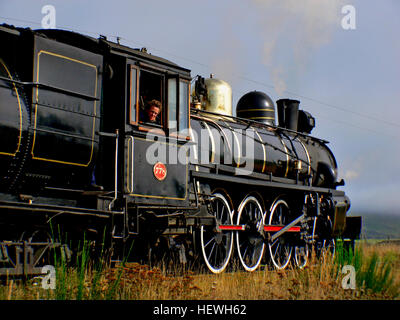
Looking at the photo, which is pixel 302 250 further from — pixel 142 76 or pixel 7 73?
pixel 7 73

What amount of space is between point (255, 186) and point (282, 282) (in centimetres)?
373

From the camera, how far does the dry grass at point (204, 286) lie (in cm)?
509

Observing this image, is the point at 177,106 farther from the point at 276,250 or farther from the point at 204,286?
the point at 276,250

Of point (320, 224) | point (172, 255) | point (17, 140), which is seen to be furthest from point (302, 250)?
point (17, 140)

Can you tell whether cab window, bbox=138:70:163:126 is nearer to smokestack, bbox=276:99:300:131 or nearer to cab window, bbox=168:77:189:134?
cab window, bbox=168:77:189:134

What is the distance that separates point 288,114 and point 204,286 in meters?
7.79

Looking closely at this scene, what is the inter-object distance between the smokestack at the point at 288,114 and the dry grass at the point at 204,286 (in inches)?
273

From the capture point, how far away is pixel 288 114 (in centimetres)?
1367

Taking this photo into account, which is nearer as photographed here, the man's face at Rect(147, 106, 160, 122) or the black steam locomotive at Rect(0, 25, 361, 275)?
the black steam locomotive at Rect(0, 25, 361, 275)

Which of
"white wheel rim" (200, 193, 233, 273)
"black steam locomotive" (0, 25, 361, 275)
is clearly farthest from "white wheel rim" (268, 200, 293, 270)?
"white wheel rim" (200, 193, 233, 273)

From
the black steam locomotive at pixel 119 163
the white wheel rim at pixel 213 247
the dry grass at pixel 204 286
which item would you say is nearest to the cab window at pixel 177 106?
the black steam locomotive at pixel 119 163

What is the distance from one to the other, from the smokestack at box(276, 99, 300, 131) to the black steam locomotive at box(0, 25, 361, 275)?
91.2 inches

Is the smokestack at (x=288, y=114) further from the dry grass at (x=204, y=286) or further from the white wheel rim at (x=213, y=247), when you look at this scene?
the dry grass at (x=204, y=286)

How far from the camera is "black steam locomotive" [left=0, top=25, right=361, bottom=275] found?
6.01m
